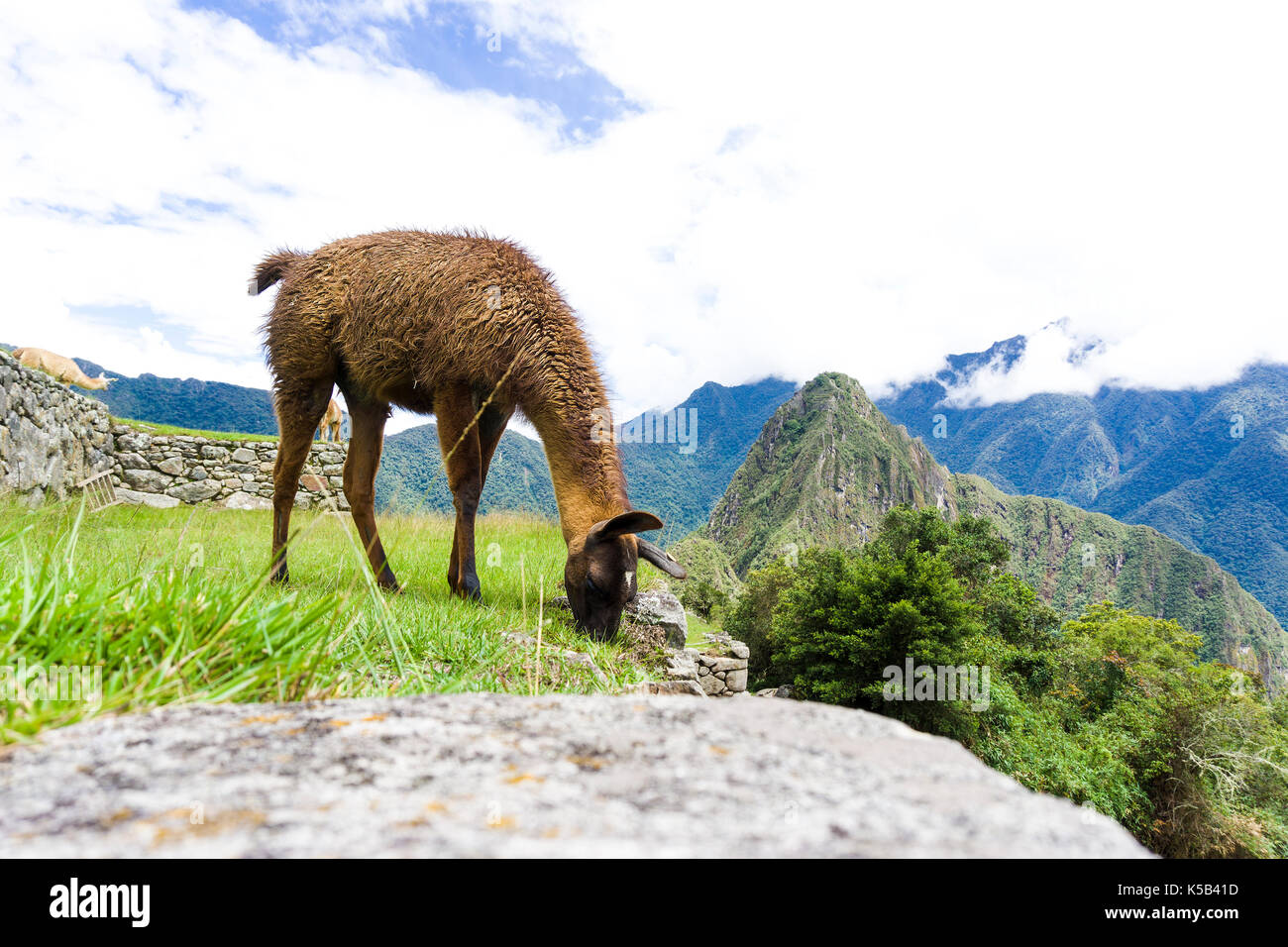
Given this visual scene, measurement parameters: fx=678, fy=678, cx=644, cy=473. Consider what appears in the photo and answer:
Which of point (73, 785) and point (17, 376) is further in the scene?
point (17, 376)

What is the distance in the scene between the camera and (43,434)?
12391 mm

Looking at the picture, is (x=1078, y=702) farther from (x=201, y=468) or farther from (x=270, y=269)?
(x=270, y=269)

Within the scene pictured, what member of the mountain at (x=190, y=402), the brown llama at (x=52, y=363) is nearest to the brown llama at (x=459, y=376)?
the brown llama at (x=52, y=363)

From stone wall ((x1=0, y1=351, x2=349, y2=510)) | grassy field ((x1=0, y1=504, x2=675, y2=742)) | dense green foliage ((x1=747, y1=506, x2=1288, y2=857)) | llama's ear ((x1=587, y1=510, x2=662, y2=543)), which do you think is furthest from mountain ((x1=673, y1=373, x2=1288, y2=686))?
grassy field ((x1=0, y1=504, x2=675, y2=742))

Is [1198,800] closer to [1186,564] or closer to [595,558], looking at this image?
[595,558]

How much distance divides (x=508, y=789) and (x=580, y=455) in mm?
4104

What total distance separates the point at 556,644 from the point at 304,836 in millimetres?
3631

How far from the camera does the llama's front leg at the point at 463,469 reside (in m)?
5.29

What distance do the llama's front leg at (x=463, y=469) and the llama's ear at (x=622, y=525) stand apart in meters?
1.26
